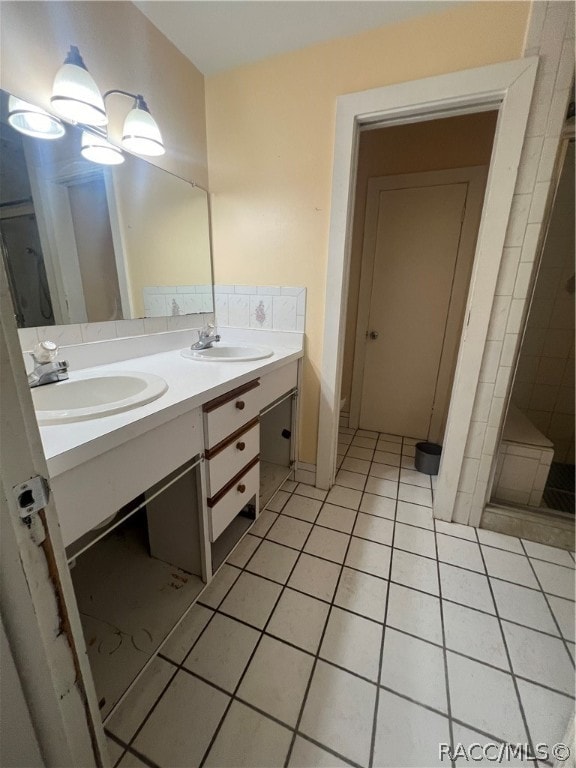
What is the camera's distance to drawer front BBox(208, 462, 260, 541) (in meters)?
1.13

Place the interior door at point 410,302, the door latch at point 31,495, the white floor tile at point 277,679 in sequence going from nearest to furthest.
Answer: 1. the door latch at point 31,495
2. the white floor tile at point 277,679
3. the interior door at point 410,302

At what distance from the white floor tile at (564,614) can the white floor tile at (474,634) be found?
234 millimetres

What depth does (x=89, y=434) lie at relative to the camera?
0.63 metres

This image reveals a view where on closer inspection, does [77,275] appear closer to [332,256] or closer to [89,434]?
[89,434]

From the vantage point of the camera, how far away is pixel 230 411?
112cm

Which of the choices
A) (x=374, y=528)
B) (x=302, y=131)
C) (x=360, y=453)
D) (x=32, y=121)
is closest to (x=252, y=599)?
(x=374, y=528)

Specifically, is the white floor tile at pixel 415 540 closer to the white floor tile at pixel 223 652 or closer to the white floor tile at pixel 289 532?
the white floor tile at pixel 289 532

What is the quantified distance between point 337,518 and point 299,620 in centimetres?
59

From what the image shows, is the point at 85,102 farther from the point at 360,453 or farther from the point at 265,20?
the point at 360,453

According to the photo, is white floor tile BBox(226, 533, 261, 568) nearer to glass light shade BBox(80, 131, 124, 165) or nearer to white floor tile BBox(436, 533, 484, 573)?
white floor tile BBox(436, 533, 484, 573)

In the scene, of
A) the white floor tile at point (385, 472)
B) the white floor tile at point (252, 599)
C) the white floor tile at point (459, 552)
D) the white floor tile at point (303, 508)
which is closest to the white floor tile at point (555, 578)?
the white floor tile at point (459, 552)

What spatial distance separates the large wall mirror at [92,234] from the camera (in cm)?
95

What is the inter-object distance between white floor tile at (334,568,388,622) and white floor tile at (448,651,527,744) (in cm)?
26

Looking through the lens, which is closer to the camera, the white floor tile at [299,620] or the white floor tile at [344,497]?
the white floor tile at [299,620]
